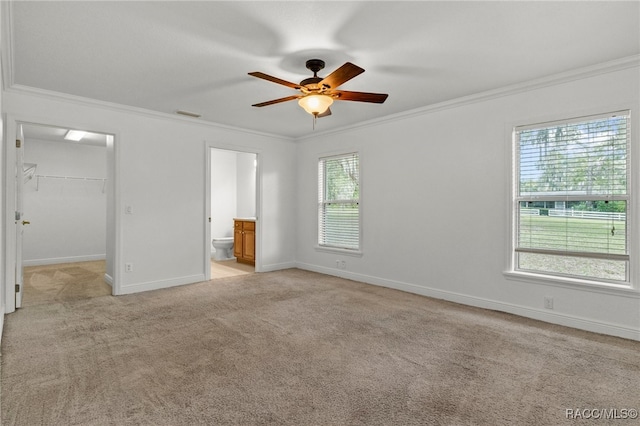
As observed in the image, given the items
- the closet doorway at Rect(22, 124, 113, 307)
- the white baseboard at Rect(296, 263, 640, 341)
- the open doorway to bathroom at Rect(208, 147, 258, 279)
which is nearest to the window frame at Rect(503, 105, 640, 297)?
the white baseboard at Rect(296, 263, 640, 341)

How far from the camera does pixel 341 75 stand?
8.59ft

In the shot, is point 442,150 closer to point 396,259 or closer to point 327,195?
point 396,259

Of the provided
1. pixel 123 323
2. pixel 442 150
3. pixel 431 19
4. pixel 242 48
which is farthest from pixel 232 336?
pixel 442 150

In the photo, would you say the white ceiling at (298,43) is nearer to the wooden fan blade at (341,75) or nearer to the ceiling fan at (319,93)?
the ceiling fan at (319,93)

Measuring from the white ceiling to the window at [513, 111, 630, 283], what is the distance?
62 cm

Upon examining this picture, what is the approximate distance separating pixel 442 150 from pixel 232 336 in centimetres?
320

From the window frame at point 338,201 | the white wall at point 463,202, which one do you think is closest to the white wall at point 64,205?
the window frame at point 338,201

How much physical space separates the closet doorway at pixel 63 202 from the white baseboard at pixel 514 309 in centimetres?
469

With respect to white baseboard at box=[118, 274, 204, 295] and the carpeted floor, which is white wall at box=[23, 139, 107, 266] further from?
white baseboard at box=[118, 274, 204, 295]

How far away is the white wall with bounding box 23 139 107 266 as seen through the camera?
6559 mm

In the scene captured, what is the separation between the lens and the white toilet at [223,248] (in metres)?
7.25

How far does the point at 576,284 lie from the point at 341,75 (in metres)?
2.92

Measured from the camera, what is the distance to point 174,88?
370 cm

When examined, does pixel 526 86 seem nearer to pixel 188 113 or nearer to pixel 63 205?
pixel 188 113
